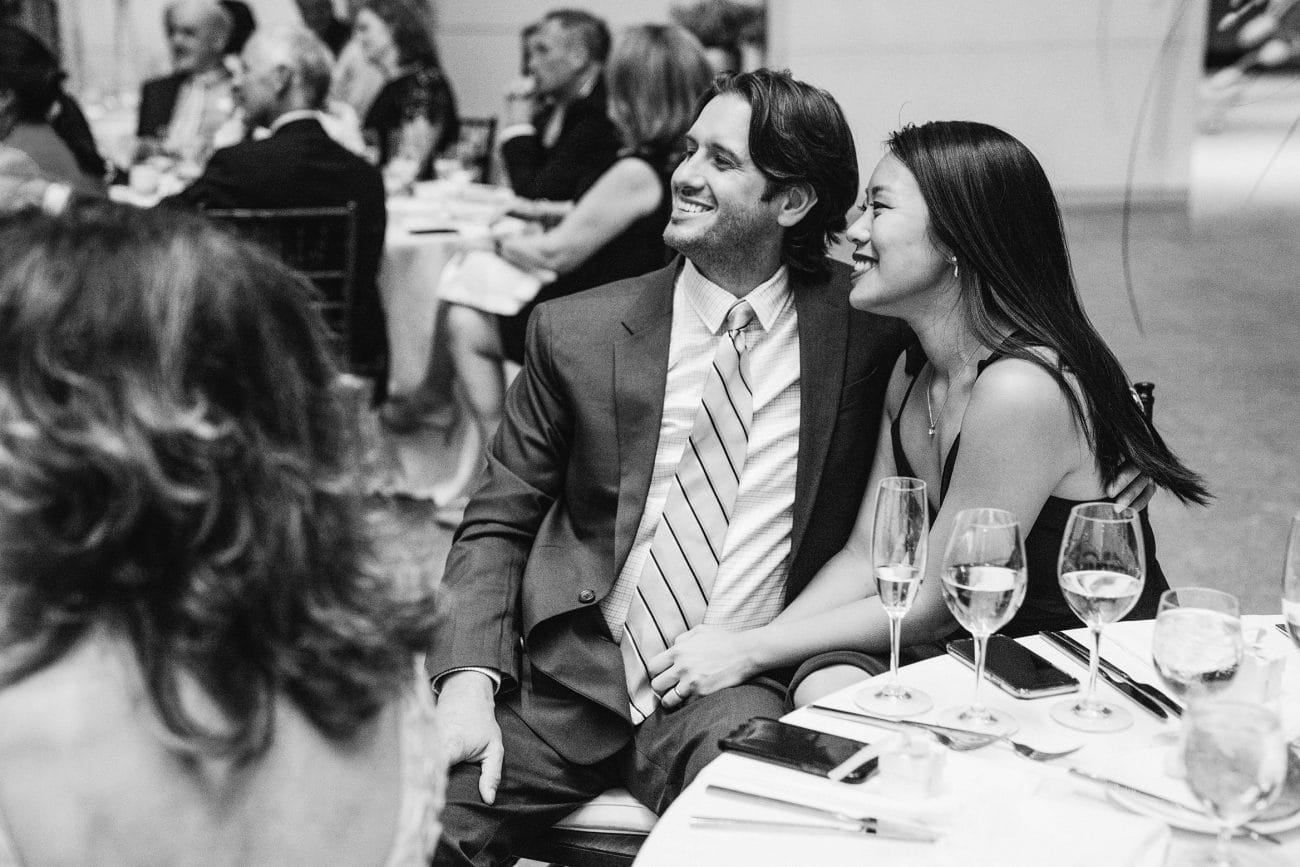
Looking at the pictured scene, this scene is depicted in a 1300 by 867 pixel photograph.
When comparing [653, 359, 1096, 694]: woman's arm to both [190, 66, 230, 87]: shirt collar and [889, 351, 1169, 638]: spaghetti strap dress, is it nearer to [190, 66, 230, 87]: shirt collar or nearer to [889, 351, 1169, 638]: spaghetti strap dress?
[889, 351, 1169, 638]: spaghetti strap dress

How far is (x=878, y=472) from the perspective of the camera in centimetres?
220

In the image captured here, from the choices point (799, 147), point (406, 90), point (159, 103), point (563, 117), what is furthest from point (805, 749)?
point (159, 103)

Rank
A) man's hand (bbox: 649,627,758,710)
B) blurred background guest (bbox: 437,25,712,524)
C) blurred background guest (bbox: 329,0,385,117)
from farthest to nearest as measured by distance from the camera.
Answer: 1. blurred background guest (bbox: 329,0,385,117)
2. blurred background guest (bbox: 437,25,712,524)
3. man's hand (bbox: 649,627,758,710)

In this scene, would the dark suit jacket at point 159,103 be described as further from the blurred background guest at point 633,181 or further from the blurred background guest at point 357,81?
the blurred background guest at point 633,181

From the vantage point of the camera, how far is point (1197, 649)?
1.36 metres

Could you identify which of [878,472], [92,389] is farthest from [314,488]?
[878,472]

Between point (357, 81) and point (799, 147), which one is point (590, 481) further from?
point (357, 81)

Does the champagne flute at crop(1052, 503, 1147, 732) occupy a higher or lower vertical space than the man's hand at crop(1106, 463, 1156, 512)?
higher

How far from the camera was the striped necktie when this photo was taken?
6.97 ft

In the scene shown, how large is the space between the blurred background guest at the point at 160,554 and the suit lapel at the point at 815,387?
1.19 metres

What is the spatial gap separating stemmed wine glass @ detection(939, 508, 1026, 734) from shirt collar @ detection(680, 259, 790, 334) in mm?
791

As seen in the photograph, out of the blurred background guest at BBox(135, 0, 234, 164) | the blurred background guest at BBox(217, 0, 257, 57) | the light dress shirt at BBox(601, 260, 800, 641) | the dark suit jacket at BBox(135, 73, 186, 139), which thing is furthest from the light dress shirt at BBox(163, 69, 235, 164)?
the light dress shirt at BBox(601, 260, 800, 641)

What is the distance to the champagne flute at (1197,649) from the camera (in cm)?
135

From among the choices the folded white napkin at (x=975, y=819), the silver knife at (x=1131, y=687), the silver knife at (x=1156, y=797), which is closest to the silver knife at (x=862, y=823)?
the folded white napkin at (x=975, y=819)
